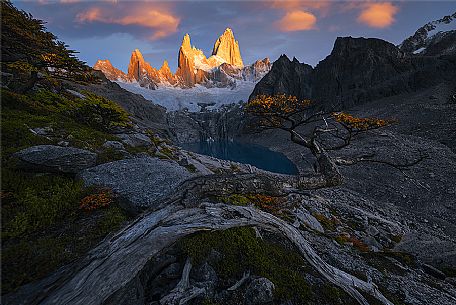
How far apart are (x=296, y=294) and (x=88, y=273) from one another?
426cm

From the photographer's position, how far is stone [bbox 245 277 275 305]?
184 inches

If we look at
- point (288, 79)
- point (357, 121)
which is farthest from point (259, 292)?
point (288, 79)

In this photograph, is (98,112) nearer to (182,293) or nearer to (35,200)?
(35,200)

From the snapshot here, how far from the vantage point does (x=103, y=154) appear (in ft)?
43.9

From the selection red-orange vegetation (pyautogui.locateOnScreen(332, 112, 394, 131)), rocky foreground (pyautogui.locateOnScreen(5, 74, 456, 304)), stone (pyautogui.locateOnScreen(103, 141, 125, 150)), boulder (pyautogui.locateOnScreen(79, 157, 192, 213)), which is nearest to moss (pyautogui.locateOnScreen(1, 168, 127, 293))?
boulder (pyautogui.locateOnScreen(79, 157, 192, 213))

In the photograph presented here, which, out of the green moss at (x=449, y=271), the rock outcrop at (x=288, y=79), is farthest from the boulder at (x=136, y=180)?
the rock outcrop at (x=288, y=79)

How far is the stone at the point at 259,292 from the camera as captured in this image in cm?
468

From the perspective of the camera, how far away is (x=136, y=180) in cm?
1016

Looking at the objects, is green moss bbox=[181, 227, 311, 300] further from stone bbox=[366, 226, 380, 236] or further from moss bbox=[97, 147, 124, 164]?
stone bbox=[366, 226, 380, 236]

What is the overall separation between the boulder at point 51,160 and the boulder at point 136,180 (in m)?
0.54

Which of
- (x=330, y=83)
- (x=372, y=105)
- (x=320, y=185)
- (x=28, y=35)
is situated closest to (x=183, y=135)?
(x=330, y=83)

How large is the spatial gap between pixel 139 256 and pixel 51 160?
7.65m

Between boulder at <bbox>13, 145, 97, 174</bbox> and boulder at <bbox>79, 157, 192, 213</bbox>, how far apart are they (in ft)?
1.77

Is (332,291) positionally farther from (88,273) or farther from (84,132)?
(84,132)
